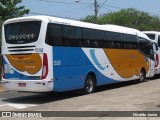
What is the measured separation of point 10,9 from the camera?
28.9 metres

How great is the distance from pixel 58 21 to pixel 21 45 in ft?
5.74

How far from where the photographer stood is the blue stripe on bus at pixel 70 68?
16156 millimetres

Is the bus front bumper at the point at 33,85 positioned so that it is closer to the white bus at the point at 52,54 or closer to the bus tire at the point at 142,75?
the white bus at the point at 52,54

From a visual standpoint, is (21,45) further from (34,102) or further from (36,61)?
(34,102)

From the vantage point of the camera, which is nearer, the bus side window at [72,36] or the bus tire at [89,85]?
the bus side window at [72,36]

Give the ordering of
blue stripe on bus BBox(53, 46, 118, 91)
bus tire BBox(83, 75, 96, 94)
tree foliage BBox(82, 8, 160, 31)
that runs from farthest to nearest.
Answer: tree foliage BBox(82, 8, 160, 31), bus tire BBox(83, 75, 96, 94), blue stripe on bus BBox(53, 46, 118, 91)

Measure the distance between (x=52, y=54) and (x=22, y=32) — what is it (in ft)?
5.12

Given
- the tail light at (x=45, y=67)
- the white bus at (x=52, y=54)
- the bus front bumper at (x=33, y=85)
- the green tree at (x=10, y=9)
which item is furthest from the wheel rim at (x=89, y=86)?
the green tree at (x=10, y=9)

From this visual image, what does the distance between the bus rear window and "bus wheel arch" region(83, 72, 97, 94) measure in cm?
363

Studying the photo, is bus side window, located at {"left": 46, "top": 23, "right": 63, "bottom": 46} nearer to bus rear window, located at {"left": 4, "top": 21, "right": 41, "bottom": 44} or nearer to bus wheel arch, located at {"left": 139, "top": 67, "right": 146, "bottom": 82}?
bus rear window, located at {"left": 4, "top": 21, "right": 41, "bottom": 44}

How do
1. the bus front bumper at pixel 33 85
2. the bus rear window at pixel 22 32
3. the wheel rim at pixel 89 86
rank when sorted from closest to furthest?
the bus front bumper at pixel 33 85
the bus rear window at pixel 22 32
the wheel rim at pixel 89 86

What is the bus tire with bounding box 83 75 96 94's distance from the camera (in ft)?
60.3

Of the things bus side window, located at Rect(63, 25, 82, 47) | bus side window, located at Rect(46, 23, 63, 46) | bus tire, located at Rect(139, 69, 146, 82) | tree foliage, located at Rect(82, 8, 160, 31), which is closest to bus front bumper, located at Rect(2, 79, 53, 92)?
bus side window, located at Rect(46, 23, 63, 46)

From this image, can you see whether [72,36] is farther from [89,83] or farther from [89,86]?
[89,86]
